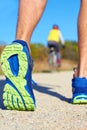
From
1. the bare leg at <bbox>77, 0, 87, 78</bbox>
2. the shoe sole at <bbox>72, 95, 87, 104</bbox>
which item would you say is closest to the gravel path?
the shoe sole at <bbox>72, 95, 87, 104</bbox>

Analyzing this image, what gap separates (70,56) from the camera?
1389 inches

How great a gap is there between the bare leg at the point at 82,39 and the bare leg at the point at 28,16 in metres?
0.32

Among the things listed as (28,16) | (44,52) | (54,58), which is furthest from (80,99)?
(44,52)

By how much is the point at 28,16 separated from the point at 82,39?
471 mm

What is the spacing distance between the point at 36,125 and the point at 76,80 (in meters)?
0.84

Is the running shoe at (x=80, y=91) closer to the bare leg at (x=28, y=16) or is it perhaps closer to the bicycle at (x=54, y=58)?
the bare leg at (x=28, y=16)

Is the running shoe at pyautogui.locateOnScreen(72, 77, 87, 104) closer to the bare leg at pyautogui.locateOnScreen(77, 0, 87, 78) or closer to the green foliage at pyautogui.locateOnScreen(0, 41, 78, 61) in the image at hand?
the bare leg at pyautogui.locateOnScreen(77, 0, 87, 78)

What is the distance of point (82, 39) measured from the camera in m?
3.13

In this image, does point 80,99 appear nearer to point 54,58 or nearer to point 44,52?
point 54,58

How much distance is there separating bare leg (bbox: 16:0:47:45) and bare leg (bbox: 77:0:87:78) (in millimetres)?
321

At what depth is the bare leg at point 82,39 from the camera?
3063 mm

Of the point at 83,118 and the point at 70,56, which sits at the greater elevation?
the point at 83,118

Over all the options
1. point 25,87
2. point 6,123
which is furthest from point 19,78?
point 6,123

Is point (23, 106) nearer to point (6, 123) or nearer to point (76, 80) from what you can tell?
point (6, 123)
